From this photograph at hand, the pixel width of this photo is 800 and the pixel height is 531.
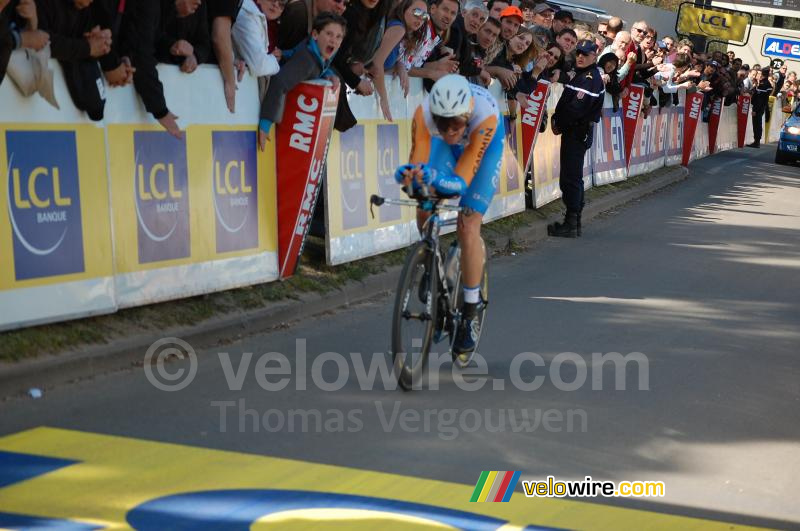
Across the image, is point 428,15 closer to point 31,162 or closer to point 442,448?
point 31,162

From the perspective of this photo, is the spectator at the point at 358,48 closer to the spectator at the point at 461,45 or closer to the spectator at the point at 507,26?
the spectator at the point at 461,45

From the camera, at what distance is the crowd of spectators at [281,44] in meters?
7.10

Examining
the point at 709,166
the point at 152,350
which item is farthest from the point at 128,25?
the point at 709,166

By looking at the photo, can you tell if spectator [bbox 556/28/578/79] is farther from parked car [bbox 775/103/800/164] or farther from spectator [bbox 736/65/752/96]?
spectator [bbox 736/65/752/96]

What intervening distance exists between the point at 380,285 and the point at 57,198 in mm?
3975

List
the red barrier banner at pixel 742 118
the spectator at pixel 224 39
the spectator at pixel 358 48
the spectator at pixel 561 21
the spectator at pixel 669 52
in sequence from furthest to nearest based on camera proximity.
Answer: the red barrier banner at pixel 742 118 → the spectator at pixel 669 52 → the spectator at pixel 561 21 → the spectator at pixel 358 48 → the spectator at pixel 224 39

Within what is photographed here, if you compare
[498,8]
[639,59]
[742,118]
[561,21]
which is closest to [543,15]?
[561,21]

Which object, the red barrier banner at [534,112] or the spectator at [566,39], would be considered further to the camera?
the spectator at [566,39]

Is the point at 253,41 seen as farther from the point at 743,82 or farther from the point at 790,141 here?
the point at 743,82

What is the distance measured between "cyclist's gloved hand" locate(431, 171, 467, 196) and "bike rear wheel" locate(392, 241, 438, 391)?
343mm

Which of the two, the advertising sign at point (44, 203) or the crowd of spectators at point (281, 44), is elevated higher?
the crowd of spectators at point (281, 44)

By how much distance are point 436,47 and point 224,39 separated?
412 centimetres

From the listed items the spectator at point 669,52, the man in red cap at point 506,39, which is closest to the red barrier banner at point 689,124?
the spectator at point 669,52

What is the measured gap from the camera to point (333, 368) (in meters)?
7.56
